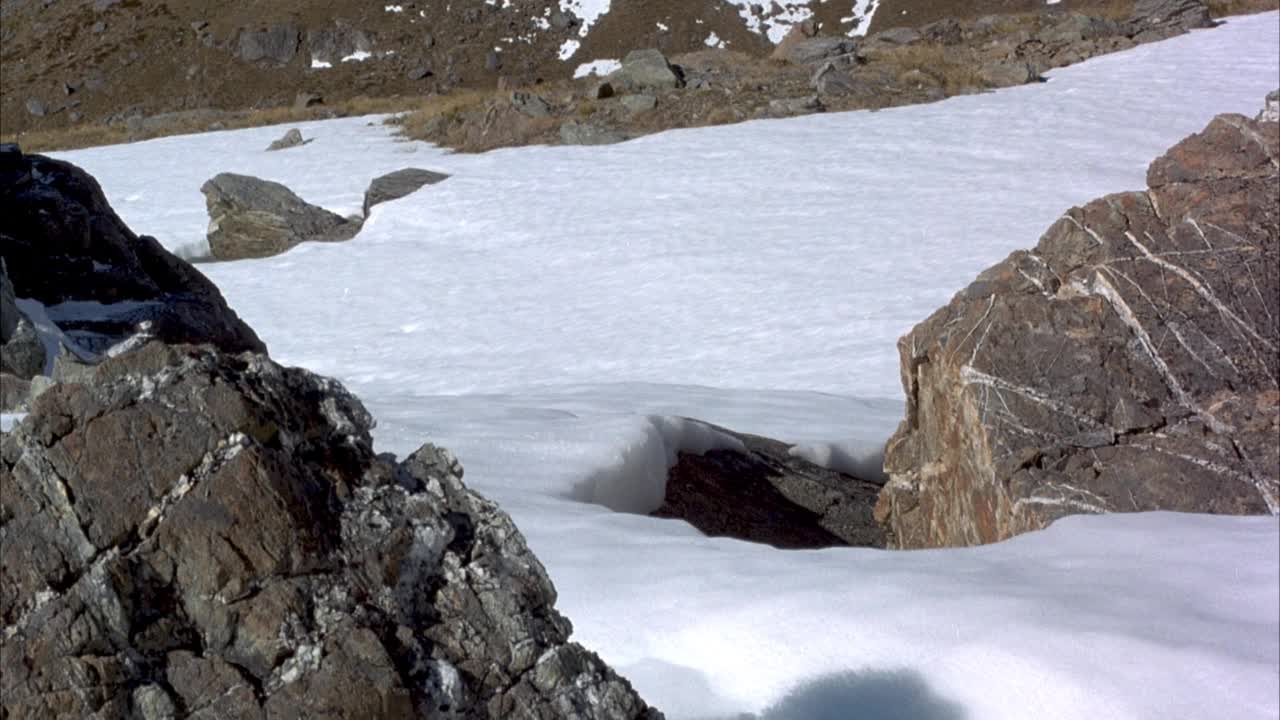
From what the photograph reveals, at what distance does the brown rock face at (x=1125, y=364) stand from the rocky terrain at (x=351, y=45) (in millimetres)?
32720

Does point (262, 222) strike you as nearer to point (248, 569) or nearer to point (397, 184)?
point (397, 184)

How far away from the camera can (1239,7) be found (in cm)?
2659

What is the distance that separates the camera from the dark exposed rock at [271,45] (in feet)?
139

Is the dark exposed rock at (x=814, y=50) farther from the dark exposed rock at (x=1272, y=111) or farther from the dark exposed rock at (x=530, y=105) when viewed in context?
the dark exposed rock at (x=1272, y=111)

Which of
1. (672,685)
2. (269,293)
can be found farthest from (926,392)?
(269,293)

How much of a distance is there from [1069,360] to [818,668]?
2059 millimetres

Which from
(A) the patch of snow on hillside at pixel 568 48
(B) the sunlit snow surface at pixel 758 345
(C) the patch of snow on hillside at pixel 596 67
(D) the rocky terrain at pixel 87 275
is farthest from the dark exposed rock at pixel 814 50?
(D) the rocky terrain at pixel 87 275

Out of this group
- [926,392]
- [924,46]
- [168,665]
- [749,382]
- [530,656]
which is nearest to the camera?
[168,665]

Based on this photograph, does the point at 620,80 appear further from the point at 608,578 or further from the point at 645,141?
the point at 608,578

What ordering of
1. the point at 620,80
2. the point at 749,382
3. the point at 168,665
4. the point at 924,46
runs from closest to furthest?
the point at 168,665, the point at 749,382, the point at 620,80, the point at 924,46

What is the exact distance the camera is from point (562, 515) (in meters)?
5.57

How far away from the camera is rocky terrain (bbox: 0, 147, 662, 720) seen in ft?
8.97

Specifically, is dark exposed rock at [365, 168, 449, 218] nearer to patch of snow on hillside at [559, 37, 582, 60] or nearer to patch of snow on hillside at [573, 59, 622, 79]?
patch of snow on hillside at [573, 59, 622, 79]

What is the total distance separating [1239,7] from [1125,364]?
25.0 meters
